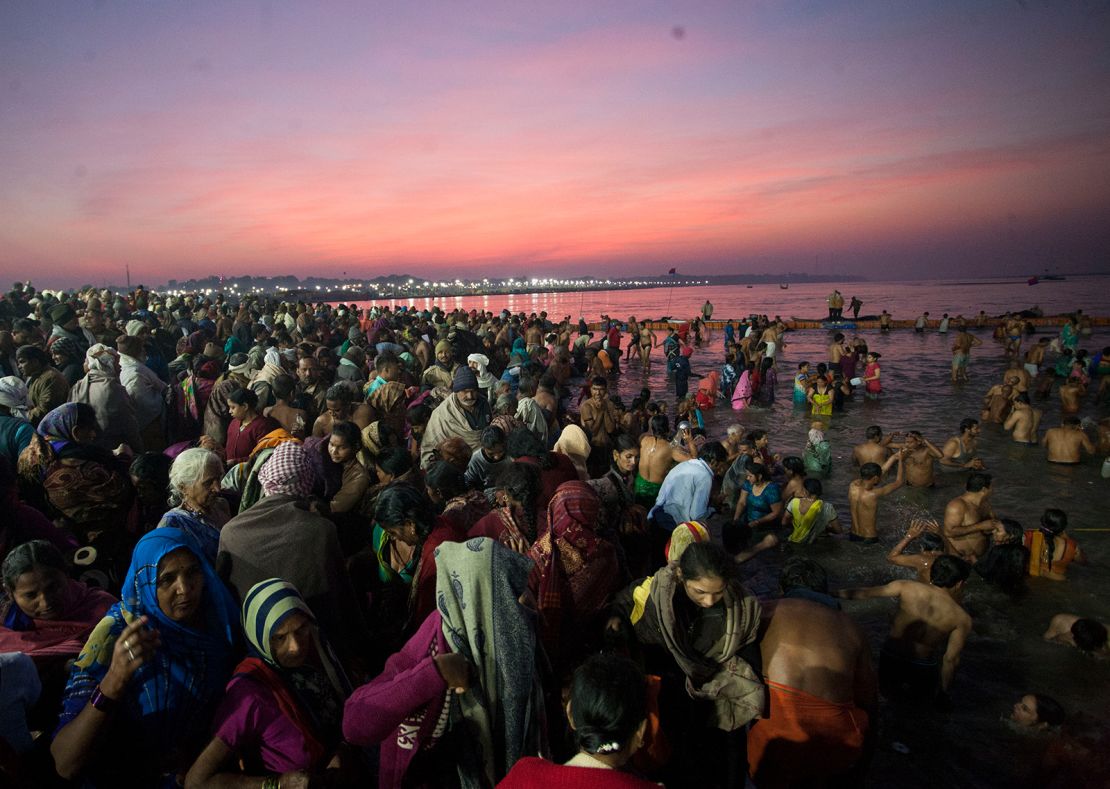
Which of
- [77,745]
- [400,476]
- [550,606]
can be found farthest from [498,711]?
[400,476]

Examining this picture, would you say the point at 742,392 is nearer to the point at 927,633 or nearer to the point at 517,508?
the point at 927,633

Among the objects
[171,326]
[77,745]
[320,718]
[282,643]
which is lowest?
[320,718]

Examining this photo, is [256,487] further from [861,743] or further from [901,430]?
[901,430]

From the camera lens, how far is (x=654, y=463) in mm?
5816

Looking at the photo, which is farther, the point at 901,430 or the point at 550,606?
the point at 901,430

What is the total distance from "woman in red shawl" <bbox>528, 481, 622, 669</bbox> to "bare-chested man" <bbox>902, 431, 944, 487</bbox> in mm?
6908

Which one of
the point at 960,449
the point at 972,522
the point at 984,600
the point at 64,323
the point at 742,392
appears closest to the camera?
the point at 984,600

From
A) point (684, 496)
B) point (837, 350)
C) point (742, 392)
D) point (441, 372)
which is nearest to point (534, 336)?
point (742, 392)

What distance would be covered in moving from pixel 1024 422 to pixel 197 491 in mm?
12148

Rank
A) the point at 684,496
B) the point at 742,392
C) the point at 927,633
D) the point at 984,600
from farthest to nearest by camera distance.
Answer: the point at 742,392 < the point at 984,600 < the point at 684,496 < the point at 927,633

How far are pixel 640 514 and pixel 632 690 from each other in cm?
237

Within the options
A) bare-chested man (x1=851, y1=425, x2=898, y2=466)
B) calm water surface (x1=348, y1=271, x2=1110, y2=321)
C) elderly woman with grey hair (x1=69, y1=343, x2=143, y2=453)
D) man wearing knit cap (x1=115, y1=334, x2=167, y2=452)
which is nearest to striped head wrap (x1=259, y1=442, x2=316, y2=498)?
elderly woman with grey hair (x1=69, y1=343, x2=143, y2=453)

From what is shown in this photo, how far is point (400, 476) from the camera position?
3.73 m

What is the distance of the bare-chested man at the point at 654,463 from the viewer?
5789mm
